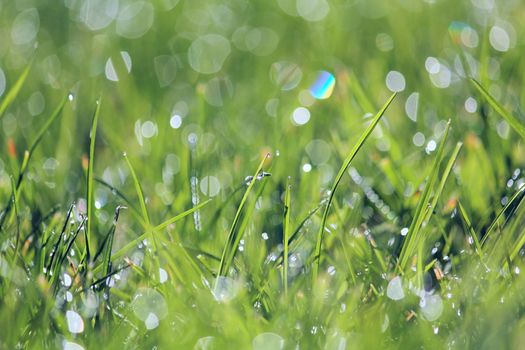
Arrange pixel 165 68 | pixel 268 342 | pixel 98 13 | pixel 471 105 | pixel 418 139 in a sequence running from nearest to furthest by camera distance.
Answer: pixel 268 342 → pixel 418 139 → pixel 471 105 → pixel 165 68 → pixel 98 13

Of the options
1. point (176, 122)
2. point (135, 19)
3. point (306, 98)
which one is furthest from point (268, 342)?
point (135, 19)

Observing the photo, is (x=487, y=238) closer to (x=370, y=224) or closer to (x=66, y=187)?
(x=370, y=224)

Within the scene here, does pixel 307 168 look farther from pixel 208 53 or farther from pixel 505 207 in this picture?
pixel 208 53

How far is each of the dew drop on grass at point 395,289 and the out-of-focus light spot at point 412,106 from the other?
0.53 meters

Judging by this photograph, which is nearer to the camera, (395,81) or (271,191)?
(271,191)

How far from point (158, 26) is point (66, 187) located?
103 centimetres

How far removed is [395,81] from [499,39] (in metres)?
0.27

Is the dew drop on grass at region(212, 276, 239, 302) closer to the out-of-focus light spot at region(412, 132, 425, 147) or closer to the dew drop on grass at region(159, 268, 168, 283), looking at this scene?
the dew drop on grass at region(159, 268, 168, 283)

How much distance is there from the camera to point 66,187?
123 cm

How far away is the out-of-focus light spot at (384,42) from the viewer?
6.00 ft

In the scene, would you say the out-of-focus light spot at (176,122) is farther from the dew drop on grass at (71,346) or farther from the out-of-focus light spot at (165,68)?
the dew drop on grass at (71,346)

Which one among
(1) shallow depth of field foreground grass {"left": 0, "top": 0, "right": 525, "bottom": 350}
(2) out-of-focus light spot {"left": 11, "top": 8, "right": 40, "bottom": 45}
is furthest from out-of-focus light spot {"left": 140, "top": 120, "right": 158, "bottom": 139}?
(2) out-of-focus light spot {"left": 11, "top": 8, "right": 40, "bottom": 45}

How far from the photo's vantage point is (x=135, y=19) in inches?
87.8

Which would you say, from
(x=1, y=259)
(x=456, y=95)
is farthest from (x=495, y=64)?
(x=1, y=259)
